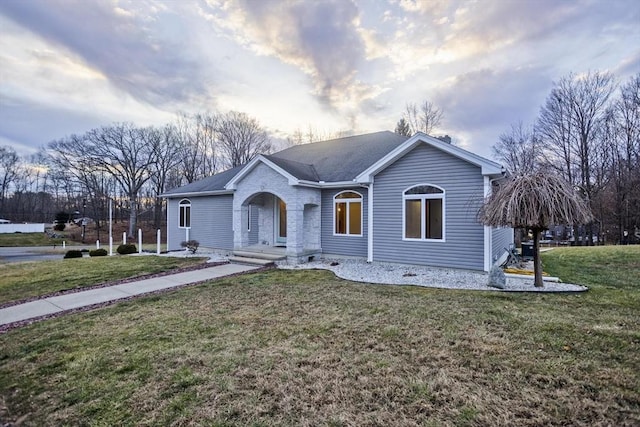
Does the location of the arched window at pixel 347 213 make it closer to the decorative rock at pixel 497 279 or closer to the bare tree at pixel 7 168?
the decorative rock at pixel 497 279

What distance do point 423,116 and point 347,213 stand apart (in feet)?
69.6

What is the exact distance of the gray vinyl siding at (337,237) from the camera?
10992 millimetres

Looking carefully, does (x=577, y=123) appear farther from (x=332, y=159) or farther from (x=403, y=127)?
(x=332, y=159)

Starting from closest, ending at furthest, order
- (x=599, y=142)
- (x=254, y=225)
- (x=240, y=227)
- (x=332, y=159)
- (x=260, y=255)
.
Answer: (x=260, y=255)
(x=240, y=227)
(x=254, y=225)
(x=332, y=159)
(x=599, y=142)

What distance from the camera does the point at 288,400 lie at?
285cm

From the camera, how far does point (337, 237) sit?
457 inches

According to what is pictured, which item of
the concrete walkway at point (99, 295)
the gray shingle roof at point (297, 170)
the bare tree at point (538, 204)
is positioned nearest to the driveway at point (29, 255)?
the concrete walkway at point (99, 295)

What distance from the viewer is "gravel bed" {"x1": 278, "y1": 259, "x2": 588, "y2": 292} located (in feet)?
23.1

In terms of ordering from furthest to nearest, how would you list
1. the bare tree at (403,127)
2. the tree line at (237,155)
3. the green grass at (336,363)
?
the bare tree at (403,127) < the tree line at (237,155) < the green grass at (336,363)

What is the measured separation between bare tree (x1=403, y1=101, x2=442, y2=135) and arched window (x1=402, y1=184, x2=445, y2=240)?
20276 mm

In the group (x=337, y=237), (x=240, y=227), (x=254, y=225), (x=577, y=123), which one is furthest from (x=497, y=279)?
(x=577, y=123)

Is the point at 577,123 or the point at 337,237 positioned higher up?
the point at 577,123

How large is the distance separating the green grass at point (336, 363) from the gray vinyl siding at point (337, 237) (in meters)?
4.97

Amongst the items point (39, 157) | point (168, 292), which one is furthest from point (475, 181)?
point (39, 157)
